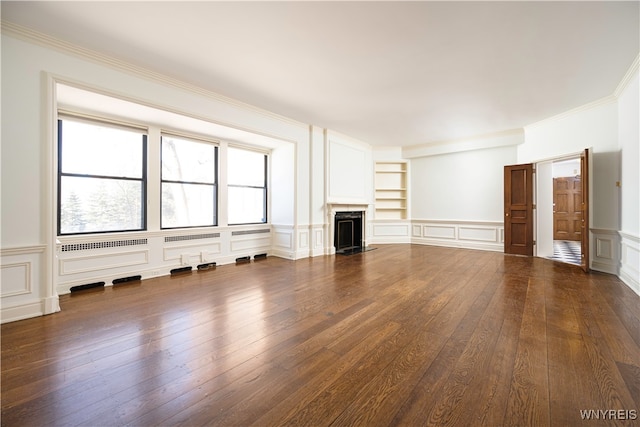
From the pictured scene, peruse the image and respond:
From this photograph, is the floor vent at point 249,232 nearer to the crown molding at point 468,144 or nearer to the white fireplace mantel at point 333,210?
the white fireplace mantel at point 333,210

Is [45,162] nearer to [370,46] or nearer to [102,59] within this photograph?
[102,59]

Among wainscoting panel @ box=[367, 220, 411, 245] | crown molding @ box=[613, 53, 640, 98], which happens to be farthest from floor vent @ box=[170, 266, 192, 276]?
crown molding @ box=[613, 53, 640, 98]

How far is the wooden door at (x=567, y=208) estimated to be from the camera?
27.9ft

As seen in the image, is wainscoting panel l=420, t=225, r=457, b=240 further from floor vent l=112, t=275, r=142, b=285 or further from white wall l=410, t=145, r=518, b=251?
floor vent l=112, t=275, r=142, b=285

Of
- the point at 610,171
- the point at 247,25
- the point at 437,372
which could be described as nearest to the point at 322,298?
the point at 437,372

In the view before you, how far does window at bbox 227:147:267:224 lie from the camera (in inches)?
222

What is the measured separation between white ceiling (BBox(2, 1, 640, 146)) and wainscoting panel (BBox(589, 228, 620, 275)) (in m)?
2.29

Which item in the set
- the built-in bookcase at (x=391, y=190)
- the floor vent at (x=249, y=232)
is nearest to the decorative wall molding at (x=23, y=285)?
the floor vent at (x=249, y=232)

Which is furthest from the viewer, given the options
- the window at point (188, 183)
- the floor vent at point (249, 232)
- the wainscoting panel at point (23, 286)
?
the floor vent at point (249, 232)

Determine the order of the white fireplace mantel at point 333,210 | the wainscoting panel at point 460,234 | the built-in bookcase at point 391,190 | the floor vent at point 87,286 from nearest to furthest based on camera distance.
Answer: the floor vent at point 87,286 < the white fireplace mantel at point 333,210 < the wainscoting panel at point 460,234 < the built-in bookcase at point 391,190

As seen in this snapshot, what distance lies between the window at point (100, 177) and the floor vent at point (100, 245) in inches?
8.2

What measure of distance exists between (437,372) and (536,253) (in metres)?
5.79

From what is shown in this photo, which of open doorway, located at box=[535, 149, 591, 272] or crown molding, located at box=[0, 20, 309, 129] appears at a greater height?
crown molding, located at box=[0, 20, 309, 129]

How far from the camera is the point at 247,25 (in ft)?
8.89
